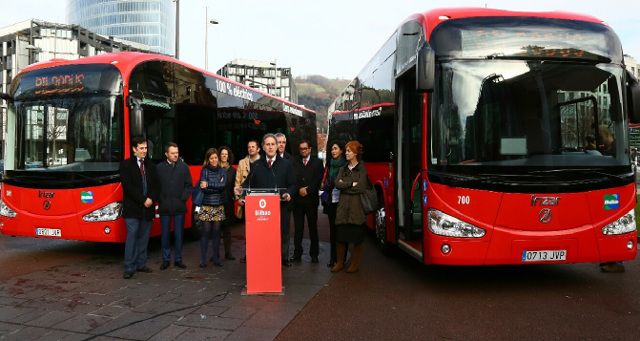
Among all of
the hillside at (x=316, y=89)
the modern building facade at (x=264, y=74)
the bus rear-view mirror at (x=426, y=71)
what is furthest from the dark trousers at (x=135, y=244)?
the hillside at (x=316, y=89)

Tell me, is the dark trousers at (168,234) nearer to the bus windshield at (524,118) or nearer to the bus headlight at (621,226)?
the bus windshield at (524,118)

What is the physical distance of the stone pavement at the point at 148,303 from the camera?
4.79 meters

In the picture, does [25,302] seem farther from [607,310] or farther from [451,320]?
[607,310]

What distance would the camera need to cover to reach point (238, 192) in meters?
6.90

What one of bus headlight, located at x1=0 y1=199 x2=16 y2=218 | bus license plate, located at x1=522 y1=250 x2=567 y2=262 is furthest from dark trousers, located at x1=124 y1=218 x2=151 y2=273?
bus license plate, located at x1=522 y1=250 x2=567 y2=262

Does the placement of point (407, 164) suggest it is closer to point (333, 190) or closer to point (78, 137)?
point (333, 190)

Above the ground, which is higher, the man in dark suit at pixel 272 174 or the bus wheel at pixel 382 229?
the man in dark suit at pixel 272 174

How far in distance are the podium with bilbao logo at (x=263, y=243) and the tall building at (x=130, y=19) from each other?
105m

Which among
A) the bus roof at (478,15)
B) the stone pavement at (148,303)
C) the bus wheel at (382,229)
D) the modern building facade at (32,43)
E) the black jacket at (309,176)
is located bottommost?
the stone pavement at (148,303)

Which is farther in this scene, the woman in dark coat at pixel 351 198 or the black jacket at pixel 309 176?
the black jacket at pixel 309 176

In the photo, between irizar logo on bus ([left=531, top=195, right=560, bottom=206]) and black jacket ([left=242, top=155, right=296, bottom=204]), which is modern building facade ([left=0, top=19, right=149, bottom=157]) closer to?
black jacket ([left=242, top=155, right=296, bottom=204])

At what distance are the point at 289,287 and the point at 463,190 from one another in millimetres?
2365

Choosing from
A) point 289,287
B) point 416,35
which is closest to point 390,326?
point 289,287

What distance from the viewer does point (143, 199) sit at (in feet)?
23.0
